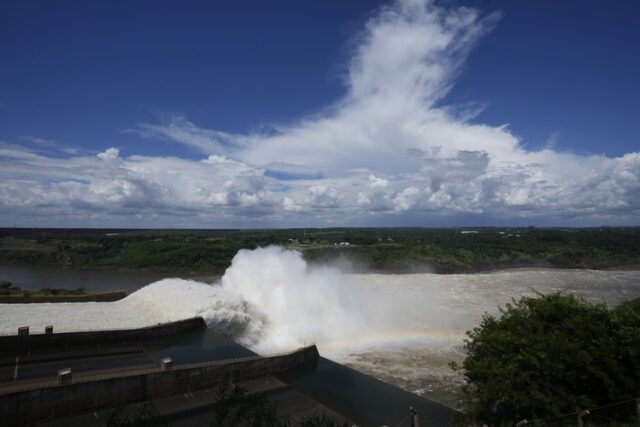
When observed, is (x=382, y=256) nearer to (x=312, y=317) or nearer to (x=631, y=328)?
(x=312, y=317)

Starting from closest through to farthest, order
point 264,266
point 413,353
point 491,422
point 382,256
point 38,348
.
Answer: point 491,422, point 38,348, point 413,353, point 264,266, point 382,256

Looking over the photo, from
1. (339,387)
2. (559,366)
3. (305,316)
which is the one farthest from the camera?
(305,316)

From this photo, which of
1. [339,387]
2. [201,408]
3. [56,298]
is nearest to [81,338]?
[201,408]

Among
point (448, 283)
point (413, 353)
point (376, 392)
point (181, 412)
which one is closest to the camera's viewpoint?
point (181, 412)

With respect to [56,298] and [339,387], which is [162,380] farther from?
[56,298]

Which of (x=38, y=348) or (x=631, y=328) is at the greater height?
(x=631, y=328)

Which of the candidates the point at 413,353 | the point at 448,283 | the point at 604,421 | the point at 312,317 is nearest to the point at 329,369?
the point at 413,353
